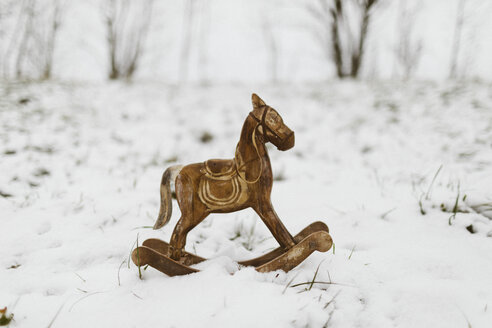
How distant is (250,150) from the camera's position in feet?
4.39

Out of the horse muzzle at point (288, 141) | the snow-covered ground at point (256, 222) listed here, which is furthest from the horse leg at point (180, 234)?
the horse muzzle at point (288, 141)

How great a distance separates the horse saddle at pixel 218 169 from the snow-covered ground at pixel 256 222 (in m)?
0.44

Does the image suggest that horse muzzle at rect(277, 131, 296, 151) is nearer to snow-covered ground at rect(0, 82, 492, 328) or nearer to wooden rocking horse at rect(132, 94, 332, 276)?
wooden rocking horse at rect(132, 94, 332, 276)

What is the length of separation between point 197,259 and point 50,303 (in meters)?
0.64

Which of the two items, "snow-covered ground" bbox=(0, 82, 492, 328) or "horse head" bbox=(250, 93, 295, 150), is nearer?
"snow-covered ground" bbox=(0, 82, 492, 328)

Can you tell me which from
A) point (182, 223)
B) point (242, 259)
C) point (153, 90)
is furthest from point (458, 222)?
point (153, 90)

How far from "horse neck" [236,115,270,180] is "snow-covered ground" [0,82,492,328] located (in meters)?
0.48

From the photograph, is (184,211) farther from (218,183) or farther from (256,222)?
(256,222)

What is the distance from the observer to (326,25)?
33.0 ft

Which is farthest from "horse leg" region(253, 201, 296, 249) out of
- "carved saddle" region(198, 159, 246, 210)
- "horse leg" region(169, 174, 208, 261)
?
"horse leg" region(169, 174, 208, 261)

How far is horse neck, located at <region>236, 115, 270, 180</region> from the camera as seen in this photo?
1.33 metres

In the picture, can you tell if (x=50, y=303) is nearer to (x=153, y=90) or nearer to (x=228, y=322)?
(x=228, y=322)

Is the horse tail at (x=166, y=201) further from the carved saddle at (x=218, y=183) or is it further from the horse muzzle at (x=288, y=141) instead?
the horse muzzle at (x=288, y=141)

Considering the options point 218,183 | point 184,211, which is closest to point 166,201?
point 184,211
